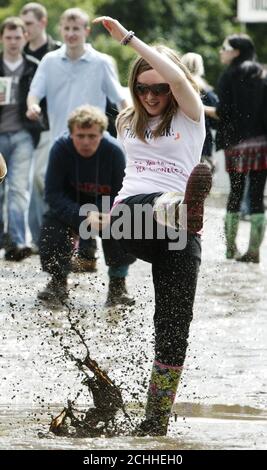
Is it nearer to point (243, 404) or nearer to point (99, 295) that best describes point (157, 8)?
point (99, 295)

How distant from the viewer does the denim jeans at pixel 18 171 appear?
12.7 m

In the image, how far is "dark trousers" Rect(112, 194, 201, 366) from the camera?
6332 mm

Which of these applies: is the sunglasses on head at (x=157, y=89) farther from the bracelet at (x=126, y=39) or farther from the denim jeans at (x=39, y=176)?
the denim jeans at (x=39, y=176)

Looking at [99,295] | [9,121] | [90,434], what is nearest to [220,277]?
[99,295]

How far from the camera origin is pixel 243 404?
23.3 ft

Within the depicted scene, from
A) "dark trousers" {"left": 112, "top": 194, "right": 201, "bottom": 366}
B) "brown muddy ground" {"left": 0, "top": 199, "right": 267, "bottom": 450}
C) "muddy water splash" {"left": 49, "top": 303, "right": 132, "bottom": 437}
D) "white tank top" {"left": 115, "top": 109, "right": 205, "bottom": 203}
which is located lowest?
"brown muddy ground" {"left": 0, "top": 199, "right": 267, "bottom": 450}

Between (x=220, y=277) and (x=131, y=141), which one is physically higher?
(x=131, y=141)

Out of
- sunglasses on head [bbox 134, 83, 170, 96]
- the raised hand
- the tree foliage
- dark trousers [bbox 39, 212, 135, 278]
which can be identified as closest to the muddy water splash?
sunglasses on head [bbox 134, 83, 170, 96]

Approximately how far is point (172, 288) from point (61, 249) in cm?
415

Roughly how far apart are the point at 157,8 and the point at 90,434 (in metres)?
41.5

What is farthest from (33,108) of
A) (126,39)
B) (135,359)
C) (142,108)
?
(126,39)

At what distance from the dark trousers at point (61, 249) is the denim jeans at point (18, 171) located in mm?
2183

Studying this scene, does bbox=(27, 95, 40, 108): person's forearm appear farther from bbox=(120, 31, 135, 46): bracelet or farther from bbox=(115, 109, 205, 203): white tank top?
bbox=(120, 31, 135, 46): bracelet

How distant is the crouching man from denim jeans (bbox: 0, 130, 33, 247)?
7.33ft
